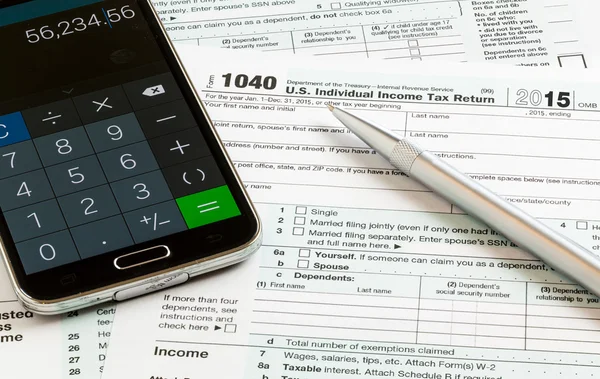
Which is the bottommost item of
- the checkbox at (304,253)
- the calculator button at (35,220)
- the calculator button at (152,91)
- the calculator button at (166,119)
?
the checkbox at (304,253)

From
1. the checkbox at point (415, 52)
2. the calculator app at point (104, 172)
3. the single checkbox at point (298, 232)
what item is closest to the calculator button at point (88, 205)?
the calculator app at point (104, 172)

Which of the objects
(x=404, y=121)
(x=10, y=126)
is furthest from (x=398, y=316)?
(x=10, y=126)

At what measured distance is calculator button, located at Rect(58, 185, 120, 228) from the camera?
0.46 meters

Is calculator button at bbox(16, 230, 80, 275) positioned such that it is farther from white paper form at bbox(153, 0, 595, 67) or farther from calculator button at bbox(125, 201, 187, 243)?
white paper form at bbox(153, 0, 595, 67)

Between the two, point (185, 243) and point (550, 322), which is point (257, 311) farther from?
point (550, 322)

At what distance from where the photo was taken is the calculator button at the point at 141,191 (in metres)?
0.47

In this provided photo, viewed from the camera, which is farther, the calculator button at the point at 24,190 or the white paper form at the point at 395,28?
the white paper form at the point at 395,28

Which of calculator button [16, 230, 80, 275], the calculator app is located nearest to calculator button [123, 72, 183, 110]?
the calculator app

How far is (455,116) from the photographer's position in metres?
0.53

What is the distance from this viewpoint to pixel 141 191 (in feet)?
1.56

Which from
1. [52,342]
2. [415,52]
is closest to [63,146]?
[52,342]

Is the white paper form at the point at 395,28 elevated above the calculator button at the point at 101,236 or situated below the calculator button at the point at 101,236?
above

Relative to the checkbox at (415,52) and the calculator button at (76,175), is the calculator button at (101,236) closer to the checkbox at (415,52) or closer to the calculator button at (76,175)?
the calculator button at (76,175)

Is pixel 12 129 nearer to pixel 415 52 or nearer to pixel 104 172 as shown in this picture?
pixel 104 172
